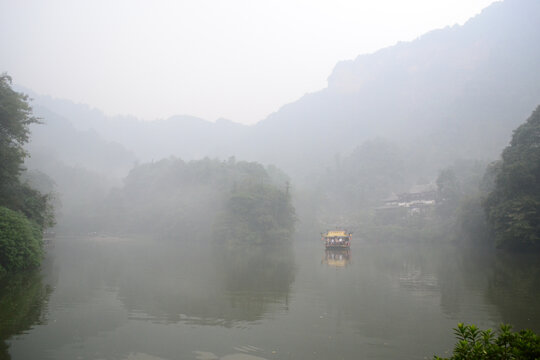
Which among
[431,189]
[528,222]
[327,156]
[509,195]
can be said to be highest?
[327,156]

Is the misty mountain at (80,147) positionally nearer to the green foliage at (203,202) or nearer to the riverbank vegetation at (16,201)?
the green foliage at (203,202)

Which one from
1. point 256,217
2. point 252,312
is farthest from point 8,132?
point 256,217

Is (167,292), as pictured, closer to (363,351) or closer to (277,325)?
(277,325)

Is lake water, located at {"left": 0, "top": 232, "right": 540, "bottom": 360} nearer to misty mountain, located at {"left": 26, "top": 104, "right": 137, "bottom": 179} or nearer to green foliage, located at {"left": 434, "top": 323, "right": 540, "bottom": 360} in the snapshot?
green foliage, located at {"left": 434, "top": 323, "right": 540, "bottom": 360}

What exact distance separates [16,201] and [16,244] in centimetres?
460

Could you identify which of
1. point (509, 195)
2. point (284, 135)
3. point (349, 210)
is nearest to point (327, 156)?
point (284, 135)

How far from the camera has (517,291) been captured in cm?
1445

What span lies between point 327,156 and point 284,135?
2831 cm

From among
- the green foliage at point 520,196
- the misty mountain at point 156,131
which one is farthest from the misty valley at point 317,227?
the misty mountain at point 156,131

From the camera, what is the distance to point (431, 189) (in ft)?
215

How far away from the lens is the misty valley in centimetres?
940

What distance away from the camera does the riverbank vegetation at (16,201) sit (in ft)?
58.2

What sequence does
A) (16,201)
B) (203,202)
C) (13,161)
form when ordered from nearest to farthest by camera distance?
(16,201)
(13,161)
(203,202)

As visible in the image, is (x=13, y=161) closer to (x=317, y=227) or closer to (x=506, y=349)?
(x=506, y=349)
